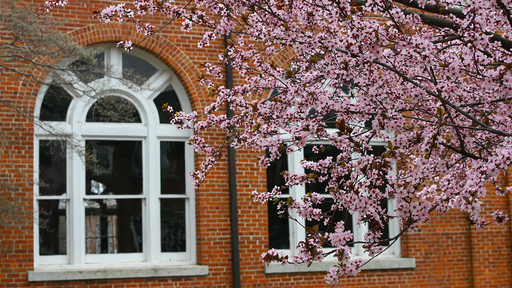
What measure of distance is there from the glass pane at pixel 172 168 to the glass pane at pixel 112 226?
544 millimetres

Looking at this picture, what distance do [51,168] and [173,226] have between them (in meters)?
1.96

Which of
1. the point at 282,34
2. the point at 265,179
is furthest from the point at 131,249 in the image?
the point at 282,34

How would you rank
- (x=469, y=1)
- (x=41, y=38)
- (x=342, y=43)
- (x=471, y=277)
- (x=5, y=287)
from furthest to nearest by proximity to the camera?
(x=471, y=277) → (x=5, y=287) → (x=41, y=38) → (x=342, y=43) → (x=469, y=1)

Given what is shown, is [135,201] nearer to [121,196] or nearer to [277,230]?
[121,196]

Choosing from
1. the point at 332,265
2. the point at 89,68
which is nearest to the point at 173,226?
the point at 332,265

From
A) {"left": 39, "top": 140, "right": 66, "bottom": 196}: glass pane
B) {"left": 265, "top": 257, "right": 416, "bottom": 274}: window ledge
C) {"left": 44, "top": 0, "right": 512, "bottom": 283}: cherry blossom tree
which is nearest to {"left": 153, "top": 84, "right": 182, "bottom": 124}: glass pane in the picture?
{"left": 39, "top": 140, "right": 66, "bottom": 196}: glass pane

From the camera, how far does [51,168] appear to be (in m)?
8.45

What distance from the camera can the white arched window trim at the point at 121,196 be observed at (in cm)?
823

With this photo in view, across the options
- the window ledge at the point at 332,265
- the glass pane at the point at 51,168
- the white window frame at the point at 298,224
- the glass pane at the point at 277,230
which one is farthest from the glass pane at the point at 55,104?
the window ledge at the point at 332,265

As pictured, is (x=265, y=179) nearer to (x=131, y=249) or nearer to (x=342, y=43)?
(x=131, y=249)

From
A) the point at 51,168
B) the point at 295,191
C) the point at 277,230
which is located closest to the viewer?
the point at 51,168

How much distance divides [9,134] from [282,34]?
5.22 m

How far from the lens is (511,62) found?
405 centimetres

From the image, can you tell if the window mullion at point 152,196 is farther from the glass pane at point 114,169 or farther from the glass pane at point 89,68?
the glass pane at point 89,68
